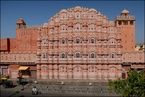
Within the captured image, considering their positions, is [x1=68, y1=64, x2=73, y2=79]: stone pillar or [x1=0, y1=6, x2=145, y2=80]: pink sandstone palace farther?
[x1=68, y1=64, x2=73, y2=79]: stone pillar

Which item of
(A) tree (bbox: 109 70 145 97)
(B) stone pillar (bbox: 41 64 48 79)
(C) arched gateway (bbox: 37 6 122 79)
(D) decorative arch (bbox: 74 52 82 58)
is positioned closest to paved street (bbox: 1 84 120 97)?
(B) stone pillar (bbox: 41 64 48 79)

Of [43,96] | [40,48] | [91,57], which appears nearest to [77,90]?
[43,96]

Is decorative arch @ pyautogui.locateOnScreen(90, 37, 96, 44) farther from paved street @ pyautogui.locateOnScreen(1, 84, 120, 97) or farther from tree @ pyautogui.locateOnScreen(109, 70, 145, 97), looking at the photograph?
tree @ pyautogui.locateOnScreen(109, 70, 145, 97)

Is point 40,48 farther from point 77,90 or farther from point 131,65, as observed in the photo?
point 131,65

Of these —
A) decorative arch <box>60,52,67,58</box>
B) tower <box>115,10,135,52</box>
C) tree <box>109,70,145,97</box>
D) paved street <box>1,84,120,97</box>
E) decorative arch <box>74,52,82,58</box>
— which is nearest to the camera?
tree <box>109,70,145,97</box>

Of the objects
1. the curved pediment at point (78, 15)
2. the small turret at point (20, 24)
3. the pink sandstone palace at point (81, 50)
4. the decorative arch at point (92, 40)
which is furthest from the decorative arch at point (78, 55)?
the small turret at point (20, 24)

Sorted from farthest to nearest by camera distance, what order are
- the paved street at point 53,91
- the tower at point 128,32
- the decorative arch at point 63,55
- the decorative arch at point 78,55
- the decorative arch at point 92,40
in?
the tower at point 128,32 → the decorative arch at point 63,55 → the decorative arch at point 78,55 → the decorative arch at point 92,40 → the paved street at point 53,91

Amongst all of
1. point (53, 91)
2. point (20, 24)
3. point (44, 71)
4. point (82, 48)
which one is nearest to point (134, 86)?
point (53, 91)

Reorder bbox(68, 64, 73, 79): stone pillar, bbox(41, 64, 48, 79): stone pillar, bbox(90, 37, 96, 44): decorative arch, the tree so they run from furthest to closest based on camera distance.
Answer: bbox(41, 64, 48, 79): stone pillar < bbox(68, 64, 73, 79): stone pillar < bbox(90, 37, 96, 44): decorative arch < the tree

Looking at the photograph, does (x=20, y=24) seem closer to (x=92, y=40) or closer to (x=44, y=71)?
(x=44, y=71)

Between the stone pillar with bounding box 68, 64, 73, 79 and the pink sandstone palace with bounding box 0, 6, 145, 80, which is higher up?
the pink sandstone palace with bounding box 0, 6, 145, 80

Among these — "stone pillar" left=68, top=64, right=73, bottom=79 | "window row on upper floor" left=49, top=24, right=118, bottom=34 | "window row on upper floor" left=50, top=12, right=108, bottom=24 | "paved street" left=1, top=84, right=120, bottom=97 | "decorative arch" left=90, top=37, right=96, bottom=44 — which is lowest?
"paved street" left=1, top=84, right=120, bottom=97

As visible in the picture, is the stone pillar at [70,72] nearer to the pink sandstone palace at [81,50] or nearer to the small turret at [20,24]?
the pink sandstone palace at [81,50]

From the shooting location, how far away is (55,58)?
156 feet
